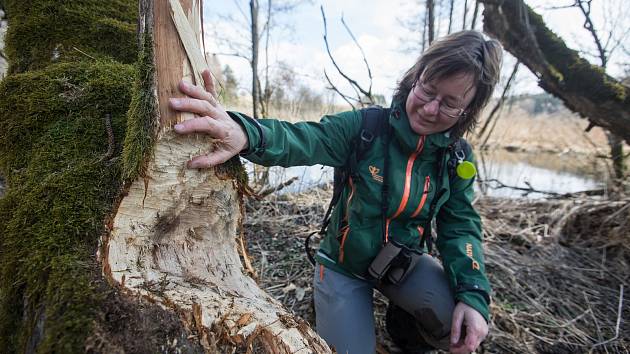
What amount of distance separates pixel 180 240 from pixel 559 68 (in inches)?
133

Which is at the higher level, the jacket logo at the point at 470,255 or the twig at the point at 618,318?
the jacket logo at the point at 470,255

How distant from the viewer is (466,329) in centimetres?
172

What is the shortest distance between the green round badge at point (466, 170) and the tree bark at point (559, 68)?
72.5 inches

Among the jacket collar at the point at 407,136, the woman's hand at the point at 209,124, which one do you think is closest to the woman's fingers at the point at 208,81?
the woman's hand at the point at 209,124

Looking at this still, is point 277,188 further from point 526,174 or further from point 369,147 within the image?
point 526,174

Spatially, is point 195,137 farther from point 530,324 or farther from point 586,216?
point 586,216

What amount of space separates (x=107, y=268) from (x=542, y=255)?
3.41 metres

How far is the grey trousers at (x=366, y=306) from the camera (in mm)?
1785

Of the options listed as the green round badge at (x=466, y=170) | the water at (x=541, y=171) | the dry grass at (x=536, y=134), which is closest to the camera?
the green round badge at (x=466, y=170)

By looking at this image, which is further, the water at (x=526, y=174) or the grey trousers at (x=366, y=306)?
the water at (x=526, y=174)

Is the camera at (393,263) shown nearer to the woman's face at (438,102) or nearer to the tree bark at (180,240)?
the woman's face at (438,102)

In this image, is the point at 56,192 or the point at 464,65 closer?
the point at 56,192

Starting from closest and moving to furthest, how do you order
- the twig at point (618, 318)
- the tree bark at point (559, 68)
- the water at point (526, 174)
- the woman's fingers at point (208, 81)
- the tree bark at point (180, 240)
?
the tree bark at point (180, 240), the woman's fingers at point (208, 81), the twig at point (618, 318), the tree bark at point (559, 68), the water at point (526, 174)

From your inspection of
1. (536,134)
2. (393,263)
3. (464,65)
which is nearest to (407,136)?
(464,65)
